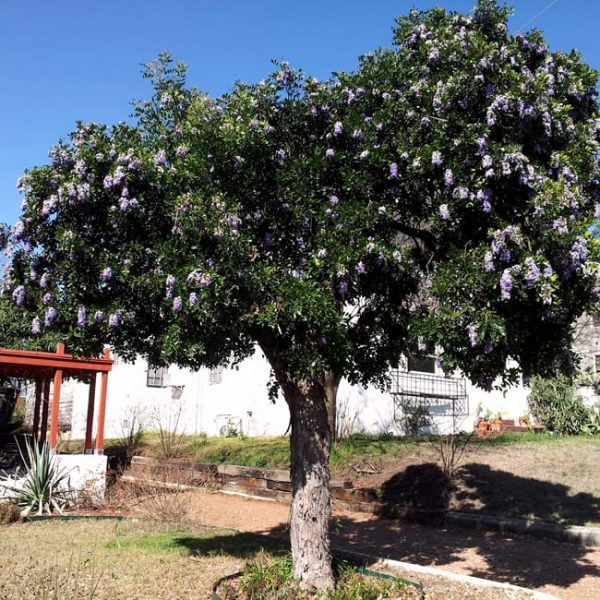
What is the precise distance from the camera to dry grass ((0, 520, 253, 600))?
6.10 m

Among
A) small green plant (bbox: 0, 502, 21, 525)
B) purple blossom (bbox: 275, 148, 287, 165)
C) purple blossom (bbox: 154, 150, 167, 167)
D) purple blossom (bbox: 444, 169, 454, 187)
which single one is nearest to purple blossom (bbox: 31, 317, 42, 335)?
purple blossom (bbox: 154, 150, 167, 167)

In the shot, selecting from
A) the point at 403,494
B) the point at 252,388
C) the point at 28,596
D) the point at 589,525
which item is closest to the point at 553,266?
the point at 28,596

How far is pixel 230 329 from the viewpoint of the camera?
18.2 ft

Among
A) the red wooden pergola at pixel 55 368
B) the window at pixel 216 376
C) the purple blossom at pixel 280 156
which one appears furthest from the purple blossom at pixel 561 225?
the window at pixel 216 376

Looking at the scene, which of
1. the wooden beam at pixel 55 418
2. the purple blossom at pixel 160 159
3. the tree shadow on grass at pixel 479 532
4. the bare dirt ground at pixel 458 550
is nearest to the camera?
the purple blossom at pixel 160 159

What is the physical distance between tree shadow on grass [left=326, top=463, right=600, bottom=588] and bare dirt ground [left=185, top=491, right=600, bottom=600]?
12mm

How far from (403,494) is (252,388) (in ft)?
25.5

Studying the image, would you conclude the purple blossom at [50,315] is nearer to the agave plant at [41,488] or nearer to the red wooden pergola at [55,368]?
the agave plant at [41,488]

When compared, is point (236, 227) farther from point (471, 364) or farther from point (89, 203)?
point (471, 364)

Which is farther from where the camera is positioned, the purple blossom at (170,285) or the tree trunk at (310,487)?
the tree trunk at (310,487)

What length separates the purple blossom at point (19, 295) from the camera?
18.8ft

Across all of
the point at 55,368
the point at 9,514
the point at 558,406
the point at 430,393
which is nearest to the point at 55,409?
the point at 55,368

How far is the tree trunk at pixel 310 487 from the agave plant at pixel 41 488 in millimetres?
6416

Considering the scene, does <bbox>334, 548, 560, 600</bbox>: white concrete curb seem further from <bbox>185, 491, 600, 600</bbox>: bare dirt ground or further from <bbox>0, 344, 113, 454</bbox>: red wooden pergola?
<bbox>0, 344, 113, 454</bbox>: red wooden pergola
